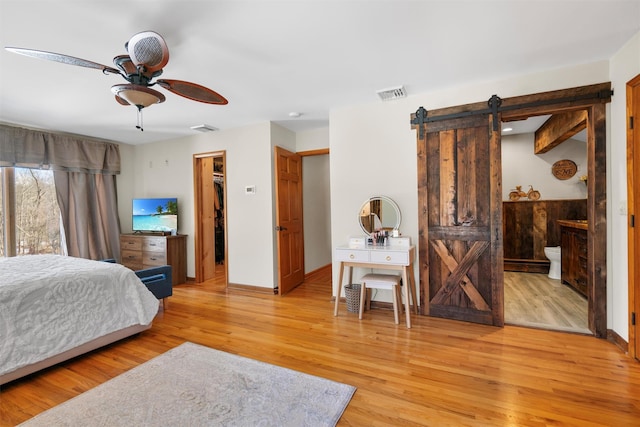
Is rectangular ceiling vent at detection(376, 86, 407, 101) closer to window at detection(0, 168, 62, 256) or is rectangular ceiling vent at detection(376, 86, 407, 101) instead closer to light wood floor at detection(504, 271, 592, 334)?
light wood floor at detection(504, 271, 592, 334)

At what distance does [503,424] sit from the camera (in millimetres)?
1632

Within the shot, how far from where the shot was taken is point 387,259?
3045 mm

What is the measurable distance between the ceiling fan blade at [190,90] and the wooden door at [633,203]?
121 inches

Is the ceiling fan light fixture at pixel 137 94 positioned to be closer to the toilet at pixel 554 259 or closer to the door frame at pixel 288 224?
the door frame at pixel 288 224

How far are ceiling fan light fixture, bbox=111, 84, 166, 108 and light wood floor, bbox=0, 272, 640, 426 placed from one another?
203 cm

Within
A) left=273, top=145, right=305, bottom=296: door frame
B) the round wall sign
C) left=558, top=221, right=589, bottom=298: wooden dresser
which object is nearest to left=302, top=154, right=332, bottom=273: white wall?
left=273, top=145, right=305, bottom=296: door frame

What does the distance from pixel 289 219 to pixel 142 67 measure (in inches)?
113

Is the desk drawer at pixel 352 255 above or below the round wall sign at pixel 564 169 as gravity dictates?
below

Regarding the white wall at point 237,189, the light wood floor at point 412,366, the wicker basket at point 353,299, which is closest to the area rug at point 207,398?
the light wood floor at point 412,366

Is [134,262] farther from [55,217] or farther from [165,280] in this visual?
[165,280]

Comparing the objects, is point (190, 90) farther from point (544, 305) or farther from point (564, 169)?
point (564, 169)

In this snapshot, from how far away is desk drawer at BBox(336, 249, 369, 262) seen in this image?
3154mm

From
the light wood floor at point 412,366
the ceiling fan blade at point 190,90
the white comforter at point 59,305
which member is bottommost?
the light wood floor at point 412,366

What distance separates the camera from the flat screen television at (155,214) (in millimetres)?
4898
